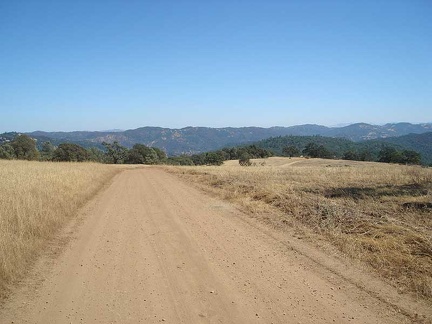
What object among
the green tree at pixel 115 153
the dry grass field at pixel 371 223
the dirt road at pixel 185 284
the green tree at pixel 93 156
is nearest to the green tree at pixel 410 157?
the green tree at pixel 115 153

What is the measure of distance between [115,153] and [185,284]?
104 meters

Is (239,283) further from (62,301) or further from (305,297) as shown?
(62,301)

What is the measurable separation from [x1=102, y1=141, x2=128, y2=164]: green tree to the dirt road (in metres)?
96.9

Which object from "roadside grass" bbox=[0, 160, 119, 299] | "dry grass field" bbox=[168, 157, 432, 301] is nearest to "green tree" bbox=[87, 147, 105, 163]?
"roadside grass" bbox=[0, 160, 119, 299]

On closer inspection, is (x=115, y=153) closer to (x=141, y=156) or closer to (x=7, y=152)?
(x=141, y=156)

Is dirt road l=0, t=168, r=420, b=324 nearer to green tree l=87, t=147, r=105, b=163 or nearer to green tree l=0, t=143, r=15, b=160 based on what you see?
green tree l=0, t=143, r=15, b=160

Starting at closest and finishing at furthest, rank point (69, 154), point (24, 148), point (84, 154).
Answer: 1. point (24, 148)
2. point (69, 154)
3. point (84, 154)

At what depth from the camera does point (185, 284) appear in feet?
16.3

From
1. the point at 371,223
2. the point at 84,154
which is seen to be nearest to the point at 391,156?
the point at 84,154

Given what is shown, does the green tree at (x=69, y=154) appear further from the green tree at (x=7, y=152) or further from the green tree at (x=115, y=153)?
the green tree at (x=115, y=153)

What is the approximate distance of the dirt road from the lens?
4066 millimetres

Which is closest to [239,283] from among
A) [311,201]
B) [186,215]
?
[186,215]

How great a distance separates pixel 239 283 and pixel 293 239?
115 inches

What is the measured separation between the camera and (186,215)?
10.1 meters
